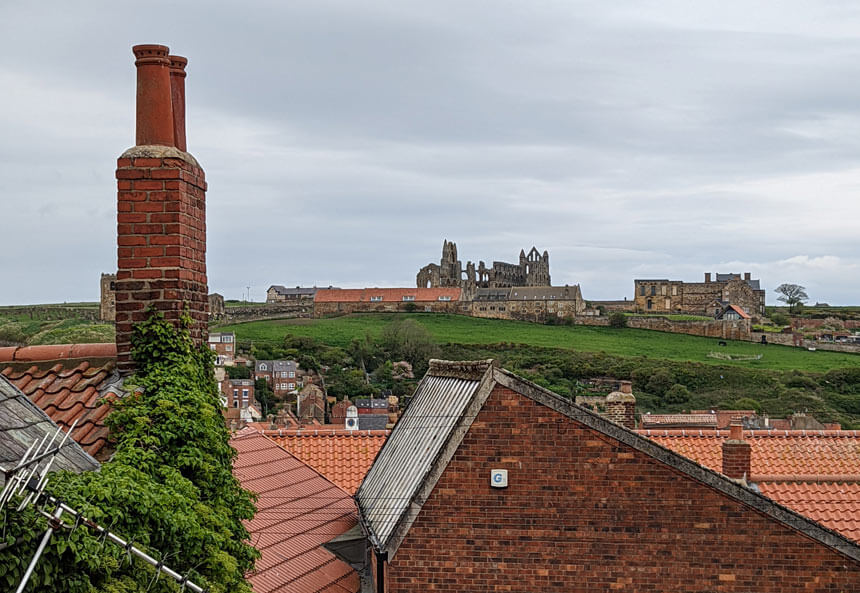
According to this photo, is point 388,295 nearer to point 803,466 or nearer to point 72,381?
point 803,466

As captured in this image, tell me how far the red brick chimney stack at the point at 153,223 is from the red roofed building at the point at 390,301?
15360 centimetres

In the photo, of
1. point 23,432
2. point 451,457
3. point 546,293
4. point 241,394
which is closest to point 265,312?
point 546,293

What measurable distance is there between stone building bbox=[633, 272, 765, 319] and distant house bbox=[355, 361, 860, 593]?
149790 mm

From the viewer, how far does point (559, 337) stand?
131750 millimetres

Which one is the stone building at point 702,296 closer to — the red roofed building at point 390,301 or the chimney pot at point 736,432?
the red roofed building at point 390,301

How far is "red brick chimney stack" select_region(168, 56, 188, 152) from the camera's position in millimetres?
6801

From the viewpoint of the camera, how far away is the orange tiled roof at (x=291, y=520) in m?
8.39

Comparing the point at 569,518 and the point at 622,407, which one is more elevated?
the point at 622,407

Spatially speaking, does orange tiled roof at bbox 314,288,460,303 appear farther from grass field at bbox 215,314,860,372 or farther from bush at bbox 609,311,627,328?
bush at bbox 609,311,627,328

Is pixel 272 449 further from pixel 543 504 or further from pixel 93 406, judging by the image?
pixel 93 406

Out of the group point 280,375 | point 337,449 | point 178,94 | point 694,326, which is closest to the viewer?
point 178,94

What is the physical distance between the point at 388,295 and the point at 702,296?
202ft

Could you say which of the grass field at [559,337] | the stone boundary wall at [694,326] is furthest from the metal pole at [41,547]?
the stone boundary wall at [694,326]

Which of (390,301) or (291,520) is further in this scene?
(390,301)
